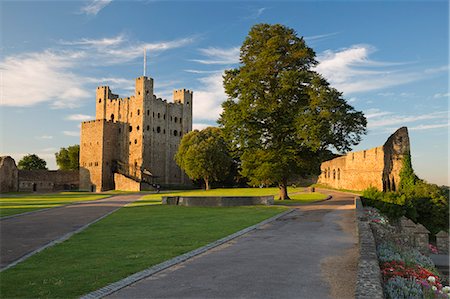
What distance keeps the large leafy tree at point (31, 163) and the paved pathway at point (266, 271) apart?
3703 inches

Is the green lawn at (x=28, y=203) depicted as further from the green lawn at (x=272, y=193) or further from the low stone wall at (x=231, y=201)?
the low stone wall at (x=231, y=201)

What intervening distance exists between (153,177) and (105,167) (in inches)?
A: 376

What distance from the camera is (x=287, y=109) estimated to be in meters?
28.3

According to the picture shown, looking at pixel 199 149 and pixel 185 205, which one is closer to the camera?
pixel 185 205

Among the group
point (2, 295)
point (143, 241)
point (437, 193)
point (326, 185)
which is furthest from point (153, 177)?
point (2, 295)

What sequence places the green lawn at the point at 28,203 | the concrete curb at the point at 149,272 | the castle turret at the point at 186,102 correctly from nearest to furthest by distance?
1. the concrete curb at the point at 149,272
2. the green lawn at the point at 28,203
3. the castle turret at the point at 186,102

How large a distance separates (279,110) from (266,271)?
70.1 feet

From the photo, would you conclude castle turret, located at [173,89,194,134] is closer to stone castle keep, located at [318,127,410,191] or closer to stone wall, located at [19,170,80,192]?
stone wall, located at [19,170,80,192]

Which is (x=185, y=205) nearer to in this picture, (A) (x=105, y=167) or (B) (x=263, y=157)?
(B) (x=263, y=157)

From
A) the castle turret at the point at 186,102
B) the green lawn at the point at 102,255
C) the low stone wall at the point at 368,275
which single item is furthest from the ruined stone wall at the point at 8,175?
the low stone wall at the point at 368,275

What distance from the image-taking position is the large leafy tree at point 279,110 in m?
27.0

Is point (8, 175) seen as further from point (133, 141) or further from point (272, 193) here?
point (272, 193)

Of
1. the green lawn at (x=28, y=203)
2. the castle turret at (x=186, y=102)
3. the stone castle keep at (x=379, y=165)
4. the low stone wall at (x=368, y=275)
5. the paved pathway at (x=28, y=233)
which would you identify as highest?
the castle turret at (x=186, y=102)

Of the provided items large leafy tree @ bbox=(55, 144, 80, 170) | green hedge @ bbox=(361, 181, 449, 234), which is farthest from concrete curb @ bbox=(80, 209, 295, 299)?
large leafy tree @ bbox=(55, 144, 80, 170)
